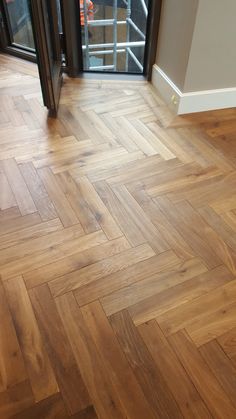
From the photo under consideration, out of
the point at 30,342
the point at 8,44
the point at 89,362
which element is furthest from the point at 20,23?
the point at 89,362

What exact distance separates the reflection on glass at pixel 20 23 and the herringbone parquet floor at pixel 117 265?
1157mm

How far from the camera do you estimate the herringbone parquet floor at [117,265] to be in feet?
3.62

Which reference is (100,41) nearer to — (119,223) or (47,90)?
(47,90)

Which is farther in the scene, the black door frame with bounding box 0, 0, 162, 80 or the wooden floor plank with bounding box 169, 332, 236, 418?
the black door frame with bounding box 0, 0, 162, 80

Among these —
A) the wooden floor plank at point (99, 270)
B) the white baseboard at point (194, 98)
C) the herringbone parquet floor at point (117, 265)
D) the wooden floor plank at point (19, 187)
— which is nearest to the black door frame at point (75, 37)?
the white baseboard at point (194, 98)

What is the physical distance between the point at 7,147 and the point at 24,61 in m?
1.40

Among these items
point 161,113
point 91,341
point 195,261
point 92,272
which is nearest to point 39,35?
point 161,113

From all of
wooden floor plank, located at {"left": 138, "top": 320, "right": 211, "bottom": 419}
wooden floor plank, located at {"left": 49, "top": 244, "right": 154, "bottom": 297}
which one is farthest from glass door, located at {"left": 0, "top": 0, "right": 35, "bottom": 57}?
wooden floor plank, located at {"left": 138, "top": 320, "right": 211, "bottom": 419}

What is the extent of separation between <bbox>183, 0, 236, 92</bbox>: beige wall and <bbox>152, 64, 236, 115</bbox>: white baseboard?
0.04 metres

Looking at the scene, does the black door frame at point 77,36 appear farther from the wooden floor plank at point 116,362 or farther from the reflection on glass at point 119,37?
the wooden floor plank at point 116,362

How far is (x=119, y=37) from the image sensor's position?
4.49m

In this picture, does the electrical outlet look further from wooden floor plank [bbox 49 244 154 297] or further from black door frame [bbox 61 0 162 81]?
wooden floor plank [bbox 49 244 154 297]

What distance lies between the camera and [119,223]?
1617mm

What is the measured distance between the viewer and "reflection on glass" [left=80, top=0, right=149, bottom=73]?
3672mm
